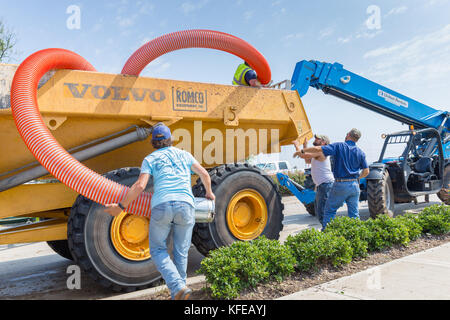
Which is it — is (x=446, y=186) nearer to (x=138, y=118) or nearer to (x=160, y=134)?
(x=138, y=118)

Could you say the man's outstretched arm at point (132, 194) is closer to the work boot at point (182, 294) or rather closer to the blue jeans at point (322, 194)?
the work boot at point (182, 294)

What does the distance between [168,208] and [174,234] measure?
315mm

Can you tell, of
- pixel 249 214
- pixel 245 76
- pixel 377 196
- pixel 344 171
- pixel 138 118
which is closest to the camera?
pixel 138 118

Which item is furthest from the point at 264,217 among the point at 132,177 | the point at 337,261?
the point at 132,177

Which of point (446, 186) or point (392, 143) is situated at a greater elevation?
point (392, 143)

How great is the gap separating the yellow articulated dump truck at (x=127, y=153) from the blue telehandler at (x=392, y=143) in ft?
8.74

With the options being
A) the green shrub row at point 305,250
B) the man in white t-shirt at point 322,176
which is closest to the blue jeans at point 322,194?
the man in white t-shirt at point 322,176

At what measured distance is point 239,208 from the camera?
488 centimetres

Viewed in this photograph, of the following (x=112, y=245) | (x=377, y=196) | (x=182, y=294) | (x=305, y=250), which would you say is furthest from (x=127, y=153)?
(x=377, y=196)

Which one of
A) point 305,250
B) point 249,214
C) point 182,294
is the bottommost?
point 182,294

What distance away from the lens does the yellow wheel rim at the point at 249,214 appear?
4.80 metres

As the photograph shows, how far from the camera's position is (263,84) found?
5590 mm

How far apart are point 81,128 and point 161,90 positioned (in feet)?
3.62
